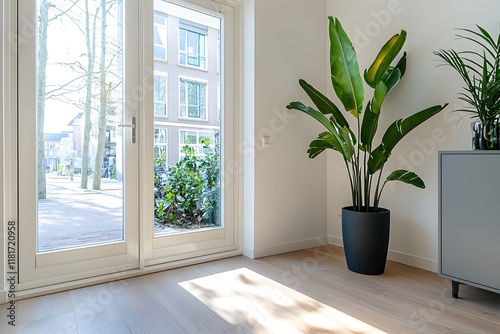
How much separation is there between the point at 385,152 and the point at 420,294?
0.93 m

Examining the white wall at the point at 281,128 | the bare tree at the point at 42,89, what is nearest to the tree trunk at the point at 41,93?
the bare tree at the point at 42,89

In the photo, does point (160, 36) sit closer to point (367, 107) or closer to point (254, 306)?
point (367, 107)

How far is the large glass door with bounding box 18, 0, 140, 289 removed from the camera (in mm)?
1817

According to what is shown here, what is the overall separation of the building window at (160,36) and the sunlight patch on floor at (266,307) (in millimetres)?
1657

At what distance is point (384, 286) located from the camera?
1.99 meters

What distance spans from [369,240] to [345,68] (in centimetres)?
124

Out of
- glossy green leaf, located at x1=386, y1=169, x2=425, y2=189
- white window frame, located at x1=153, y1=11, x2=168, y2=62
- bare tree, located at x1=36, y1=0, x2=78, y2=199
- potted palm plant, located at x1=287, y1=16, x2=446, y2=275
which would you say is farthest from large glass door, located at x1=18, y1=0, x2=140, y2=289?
glossy green leaf, located at x1=386, y1=169, x2=425, y2=189

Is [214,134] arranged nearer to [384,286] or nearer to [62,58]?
[62,58]

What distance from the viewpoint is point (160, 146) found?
2.31 metres

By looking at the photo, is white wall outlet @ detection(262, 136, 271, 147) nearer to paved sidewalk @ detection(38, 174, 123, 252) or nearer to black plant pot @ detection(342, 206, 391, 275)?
black plant pot @ detection(342, 206, 391, 275)

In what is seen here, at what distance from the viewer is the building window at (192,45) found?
7.86ft

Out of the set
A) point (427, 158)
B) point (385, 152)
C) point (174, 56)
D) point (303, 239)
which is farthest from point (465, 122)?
point (174, 56)

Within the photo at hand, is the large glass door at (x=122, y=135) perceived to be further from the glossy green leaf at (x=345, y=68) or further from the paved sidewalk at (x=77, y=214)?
the glossy green leaf at (x=345, y=68)

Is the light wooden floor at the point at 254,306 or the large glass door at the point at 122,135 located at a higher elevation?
the large glass door at the point at 122,135
